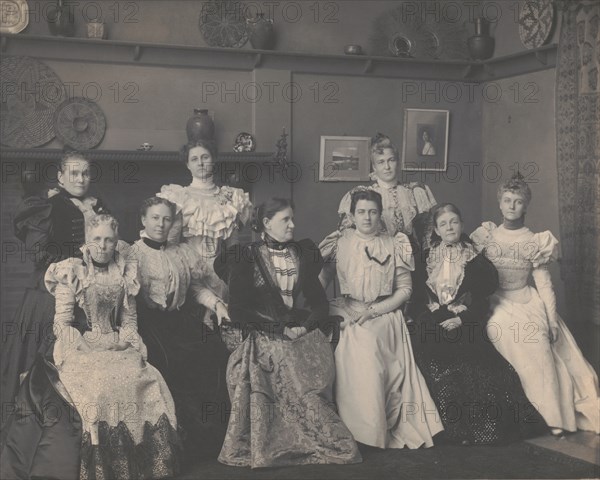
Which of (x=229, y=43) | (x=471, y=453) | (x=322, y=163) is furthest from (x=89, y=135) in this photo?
(x=471, y=453)

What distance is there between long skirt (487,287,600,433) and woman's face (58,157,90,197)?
2500 millimetres

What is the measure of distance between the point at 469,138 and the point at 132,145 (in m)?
2.37

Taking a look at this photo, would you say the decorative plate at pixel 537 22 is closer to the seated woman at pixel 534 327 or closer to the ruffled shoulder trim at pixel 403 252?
the seated woman at pixel 534 327

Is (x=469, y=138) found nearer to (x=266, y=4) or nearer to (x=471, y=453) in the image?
(x=266, y=4)

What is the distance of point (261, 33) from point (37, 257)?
2284 mm

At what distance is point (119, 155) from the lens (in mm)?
5441

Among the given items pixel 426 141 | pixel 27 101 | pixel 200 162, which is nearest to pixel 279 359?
pixel 200 162

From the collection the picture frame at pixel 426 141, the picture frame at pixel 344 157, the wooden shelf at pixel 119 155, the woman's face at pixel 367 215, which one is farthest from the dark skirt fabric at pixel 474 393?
the wooden shelf at pixel 119 155

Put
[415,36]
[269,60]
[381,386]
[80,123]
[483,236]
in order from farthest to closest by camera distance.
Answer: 1. [415,36]
2. [269,60]
3. [80,123]
4. [483,236]
5. [381,386]

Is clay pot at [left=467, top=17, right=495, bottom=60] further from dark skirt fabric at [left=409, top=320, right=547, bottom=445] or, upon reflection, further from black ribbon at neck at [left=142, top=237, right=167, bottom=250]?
black ribbon at neck at [left=142, top=237, right=167, bottom=250]

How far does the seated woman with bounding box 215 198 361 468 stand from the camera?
165 inches

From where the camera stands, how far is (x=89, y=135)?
539cm

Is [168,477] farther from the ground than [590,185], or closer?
closer

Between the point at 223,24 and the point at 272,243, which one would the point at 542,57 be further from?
the point at 272,243
